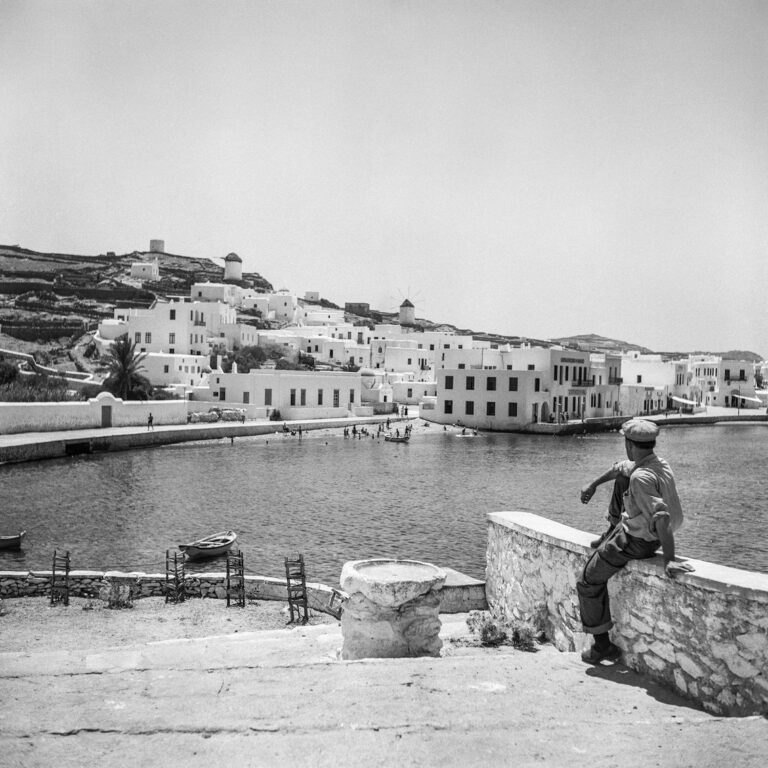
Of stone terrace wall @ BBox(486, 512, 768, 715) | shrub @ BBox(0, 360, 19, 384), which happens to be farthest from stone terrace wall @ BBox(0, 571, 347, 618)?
shrub @ BBox(0, 360, 19, 384)

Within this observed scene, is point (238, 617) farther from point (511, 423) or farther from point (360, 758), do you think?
point (511, 423)

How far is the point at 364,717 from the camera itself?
11.1 feet

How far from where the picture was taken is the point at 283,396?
43844mm

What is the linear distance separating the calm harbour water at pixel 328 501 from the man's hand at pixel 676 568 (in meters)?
9.68

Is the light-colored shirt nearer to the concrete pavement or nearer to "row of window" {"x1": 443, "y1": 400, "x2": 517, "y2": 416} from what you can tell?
the concrete pavement

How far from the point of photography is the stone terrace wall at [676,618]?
3439 mm

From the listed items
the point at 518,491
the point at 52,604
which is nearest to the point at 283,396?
the point at 518,491

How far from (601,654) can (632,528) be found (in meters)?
0.79

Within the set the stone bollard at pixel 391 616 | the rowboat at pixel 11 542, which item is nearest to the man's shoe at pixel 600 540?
the stone bollard at pixel 391 616

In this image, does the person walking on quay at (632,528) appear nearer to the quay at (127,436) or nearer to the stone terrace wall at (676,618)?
the stone terrace wall at (676,618)

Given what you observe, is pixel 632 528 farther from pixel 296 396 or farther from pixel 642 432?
pixel 296 396

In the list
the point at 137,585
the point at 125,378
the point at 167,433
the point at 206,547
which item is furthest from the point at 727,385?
the point at 137,585

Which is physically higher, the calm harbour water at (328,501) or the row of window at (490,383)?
the row of window at (490,383)

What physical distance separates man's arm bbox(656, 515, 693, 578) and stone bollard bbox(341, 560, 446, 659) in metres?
1.47
